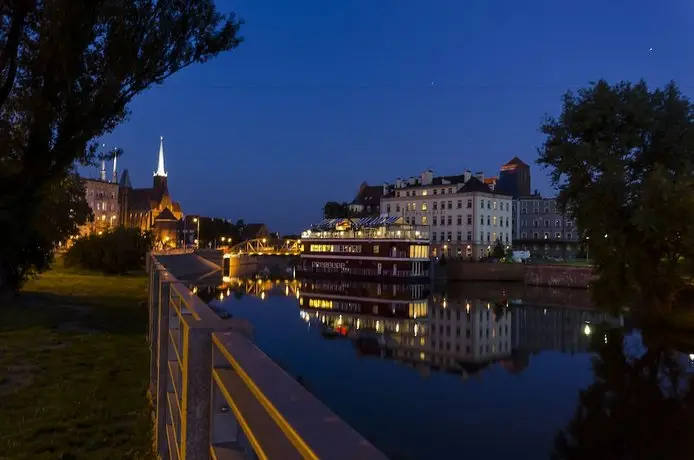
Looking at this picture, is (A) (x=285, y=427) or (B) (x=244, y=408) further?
(B) (x=244, y=408)

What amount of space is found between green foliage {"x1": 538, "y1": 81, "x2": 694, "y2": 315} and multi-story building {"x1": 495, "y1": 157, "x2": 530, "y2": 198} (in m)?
102

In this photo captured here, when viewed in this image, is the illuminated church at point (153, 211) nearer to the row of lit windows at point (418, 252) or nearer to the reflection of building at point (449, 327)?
the row of lit windows at point (418, 252)

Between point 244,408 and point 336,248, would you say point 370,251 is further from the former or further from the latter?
point 244,408

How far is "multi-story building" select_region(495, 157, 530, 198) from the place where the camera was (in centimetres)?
13738

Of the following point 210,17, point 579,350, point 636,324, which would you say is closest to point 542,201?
point 636,324

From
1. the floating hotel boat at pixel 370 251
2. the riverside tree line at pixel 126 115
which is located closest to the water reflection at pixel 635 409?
the riverside tree line at pixel 126 115

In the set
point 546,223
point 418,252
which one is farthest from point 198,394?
point 546,223

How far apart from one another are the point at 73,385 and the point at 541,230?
11505cm

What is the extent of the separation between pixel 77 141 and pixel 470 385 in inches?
753

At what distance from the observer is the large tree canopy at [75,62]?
10891 mm

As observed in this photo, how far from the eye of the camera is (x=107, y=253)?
5328 centimetres

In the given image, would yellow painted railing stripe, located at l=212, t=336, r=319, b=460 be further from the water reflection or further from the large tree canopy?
the water reflection

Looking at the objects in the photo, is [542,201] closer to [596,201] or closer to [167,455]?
[596,201]

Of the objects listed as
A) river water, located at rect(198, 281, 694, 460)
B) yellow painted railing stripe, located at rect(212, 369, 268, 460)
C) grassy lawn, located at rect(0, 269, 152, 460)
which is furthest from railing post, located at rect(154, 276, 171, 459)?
river water, located at rect(198, 281, 694, 460)
